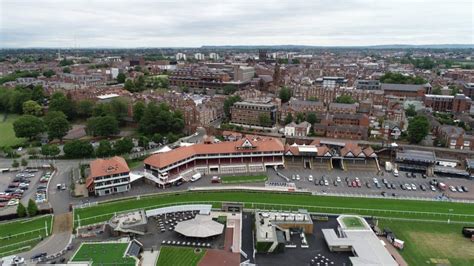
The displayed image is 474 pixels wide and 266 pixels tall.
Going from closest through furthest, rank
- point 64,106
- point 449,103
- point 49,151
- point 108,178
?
point 108,178 < point 49,151 < point 64,106 < point 449,103

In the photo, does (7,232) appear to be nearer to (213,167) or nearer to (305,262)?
(213,167)

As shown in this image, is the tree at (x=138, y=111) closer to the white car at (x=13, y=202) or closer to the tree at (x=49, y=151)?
the tree at (x=49, y=151)

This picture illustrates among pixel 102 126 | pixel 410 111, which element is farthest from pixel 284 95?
pixel 102 126

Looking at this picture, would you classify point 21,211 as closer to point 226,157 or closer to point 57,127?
point 226,157

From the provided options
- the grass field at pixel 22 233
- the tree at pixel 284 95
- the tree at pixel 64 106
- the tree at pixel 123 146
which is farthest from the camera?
the tree at pixel 284 95

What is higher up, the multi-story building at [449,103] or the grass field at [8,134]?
the multi-story building at [449,103]

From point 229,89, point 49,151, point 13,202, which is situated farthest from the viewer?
point 229,89

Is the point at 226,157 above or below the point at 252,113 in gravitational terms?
below

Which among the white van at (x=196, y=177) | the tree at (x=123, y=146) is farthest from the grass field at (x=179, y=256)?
the tree at (x=123, y=146)
